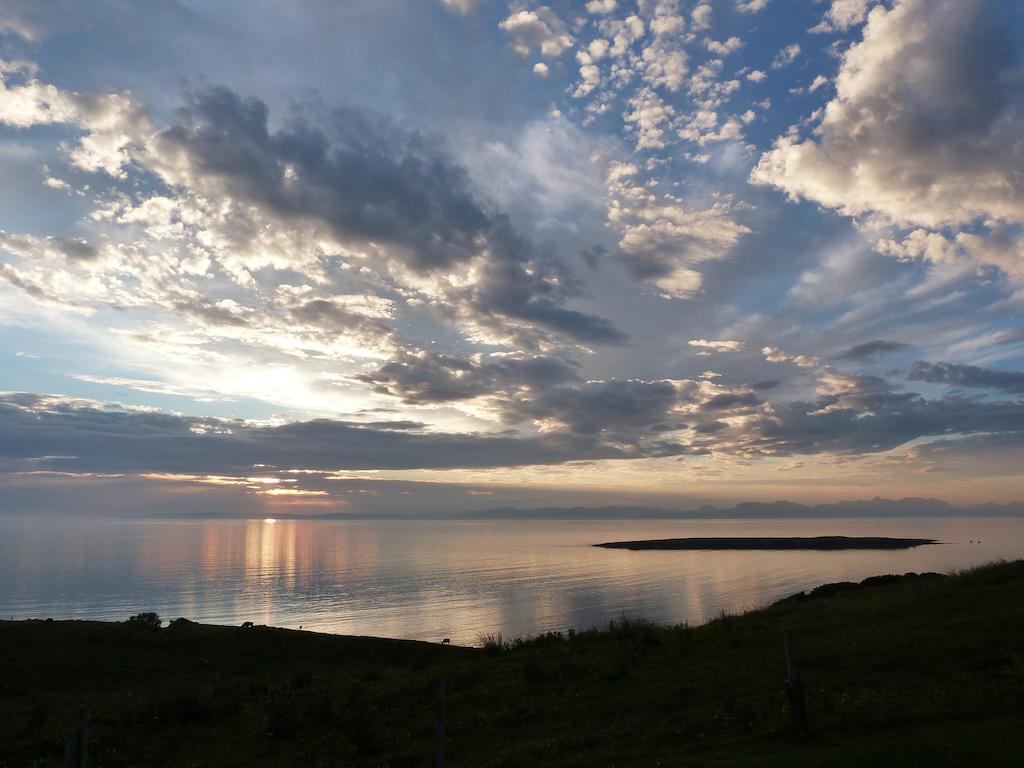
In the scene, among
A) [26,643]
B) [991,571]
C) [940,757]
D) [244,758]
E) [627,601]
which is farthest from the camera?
[627,601]

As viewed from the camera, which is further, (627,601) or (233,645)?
(627,601)

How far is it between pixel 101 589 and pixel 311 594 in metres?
28.8

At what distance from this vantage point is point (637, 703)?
60.8 feet

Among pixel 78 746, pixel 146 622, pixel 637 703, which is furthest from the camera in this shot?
pixel 146 622

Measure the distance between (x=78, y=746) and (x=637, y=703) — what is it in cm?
1416

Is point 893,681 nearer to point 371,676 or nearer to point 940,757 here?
point 940,757

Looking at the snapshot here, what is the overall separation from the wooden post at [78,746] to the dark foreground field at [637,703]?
7.58 m

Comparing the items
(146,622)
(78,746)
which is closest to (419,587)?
(146,622)

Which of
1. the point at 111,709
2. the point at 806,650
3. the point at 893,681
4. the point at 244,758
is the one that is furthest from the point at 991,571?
the point at 111,709

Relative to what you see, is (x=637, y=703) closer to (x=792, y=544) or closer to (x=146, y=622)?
(x=146, y=622)

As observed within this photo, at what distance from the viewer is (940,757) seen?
11242 millimetres

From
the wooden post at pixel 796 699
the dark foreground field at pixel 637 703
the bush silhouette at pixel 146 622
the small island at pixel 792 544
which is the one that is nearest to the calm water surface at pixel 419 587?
the bush silhouette at pixel 146 622

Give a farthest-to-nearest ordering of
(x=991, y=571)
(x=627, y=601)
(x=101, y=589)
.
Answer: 1. (x=101, y=589)
2. (x=627, y=601)
3. (x=991, y=571)

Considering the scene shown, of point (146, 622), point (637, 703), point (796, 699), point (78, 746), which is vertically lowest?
point (637, 703)
